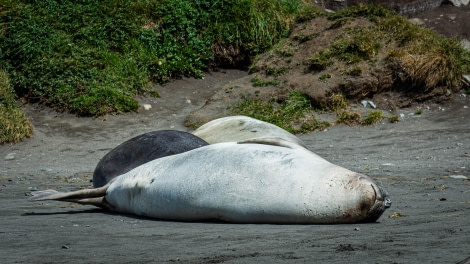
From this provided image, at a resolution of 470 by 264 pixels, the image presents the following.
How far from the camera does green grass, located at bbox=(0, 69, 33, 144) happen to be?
1091 centimetres

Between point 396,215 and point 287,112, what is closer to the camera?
point 396,215

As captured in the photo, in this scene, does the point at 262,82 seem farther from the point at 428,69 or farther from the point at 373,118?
the point at 428,69

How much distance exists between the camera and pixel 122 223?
456 centimetres

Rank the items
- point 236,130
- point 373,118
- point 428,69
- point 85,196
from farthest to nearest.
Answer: point 428,69
point 373,118
point 236,130
point 85,196

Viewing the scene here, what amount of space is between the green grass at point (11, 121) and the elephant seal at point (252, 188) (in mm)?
6136

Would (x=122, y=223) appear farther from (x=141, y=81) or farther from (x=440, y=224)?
(x=141, y=81)

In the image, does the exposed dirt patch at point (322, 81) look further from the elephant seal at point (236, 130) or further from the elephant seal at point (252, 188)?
the elephant seal at point (252, 188)

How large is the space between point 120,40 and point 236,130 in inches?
259

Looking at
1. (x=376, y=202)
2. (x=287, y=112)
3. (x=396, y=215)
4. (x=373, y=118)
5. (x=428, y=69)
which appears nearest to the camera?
(x=376, y=202)

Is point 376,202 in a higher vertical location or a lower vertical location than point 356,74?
higher

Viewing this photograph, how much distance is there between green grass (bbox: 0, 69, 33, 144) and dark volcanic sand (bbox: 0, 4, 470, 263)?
16cm

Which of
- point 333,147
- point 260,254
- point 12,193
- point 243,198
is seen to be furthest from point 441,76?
point 260,254

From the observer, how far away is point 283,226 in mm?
4133

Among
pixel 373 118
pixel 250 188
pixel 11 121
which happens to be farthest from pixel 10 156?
pixel 250 188
